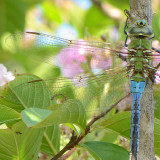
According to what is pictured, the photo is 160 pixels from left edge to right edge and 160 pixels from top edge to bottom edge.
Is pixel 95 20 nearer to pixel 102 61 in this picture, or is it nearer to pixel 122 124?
pixel 102 61

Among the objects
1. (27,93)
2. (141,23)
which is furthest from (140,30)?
(27,93)

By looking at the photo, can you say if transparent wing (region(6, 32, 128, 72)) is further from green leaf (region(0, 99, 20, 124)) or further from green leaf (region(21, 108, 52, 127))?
green leaf (region(21, 108, 52, 127))

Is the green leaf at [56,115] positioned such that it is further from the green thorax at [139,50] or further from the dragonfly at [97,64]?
the green thorax at [139,50]

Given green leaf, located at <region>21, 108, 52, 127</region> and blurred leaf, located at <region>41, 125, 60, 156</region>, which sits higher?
blurred leaf, located at <region>41, 125, 60, 156</region>

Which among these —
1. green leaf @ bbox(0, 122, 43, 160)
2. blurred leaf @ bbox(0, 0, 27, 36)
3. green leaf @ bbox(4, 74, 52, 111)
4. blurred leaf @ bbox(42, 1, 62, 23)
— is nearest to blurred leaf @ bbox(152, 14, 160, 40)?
green leaf @ bbox(4, 74, 52, 111)

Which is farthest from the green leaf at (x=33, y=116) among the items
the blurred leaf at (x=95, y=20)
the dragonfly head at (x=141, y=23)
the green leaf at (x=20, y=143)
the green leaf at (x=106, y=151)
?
the blurred leaf at (x=95, y=20)

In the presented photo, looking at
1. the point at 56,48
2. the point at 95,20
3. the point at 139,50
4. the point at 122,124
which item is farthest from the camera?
the point at 95,20

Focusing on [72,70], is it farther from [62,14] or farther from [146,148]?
[62,14]

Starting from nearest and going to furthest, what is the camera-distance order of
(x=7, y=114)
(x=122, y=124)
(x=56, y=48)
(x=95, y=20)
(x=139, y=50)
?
1. (x=7, y=114)
2. (x=122, y=124)
3. (x=139, y=50)
4. (x=56, y=48)
5. (x=95, y=20)
